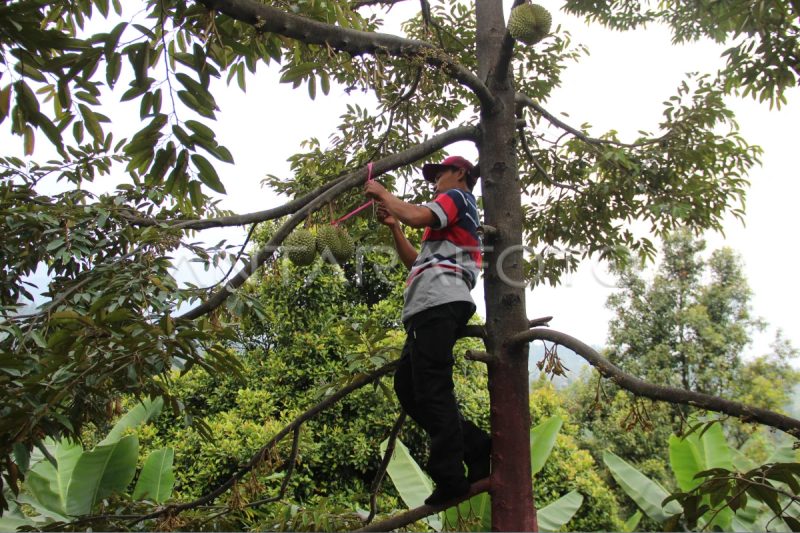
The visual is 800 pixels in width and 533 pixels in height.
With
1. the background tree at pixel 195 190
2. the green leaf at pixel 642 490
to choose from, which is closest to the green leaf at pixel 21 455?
the background tree at pixel 195 190

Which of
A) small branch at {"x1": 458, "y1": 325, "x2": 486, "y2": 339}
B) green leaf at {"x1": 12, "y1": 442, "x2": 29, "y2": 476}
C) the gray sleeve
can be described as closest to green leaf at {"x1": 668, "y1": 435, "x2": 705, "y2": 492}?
small branch at {"x1": 458, "y1": 325, "x2": 486, "y2": 339}

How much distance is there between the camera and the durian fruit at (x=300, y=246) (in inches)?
68.4

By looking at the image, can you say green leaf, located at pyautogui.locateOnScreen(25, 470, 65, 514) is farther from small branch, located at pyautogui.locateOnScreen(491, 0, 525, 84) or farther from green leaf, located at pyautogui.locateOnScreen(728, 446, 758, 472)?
green leaf, located at pyautogui.locateOnScreen(728, 446, 758, 472)

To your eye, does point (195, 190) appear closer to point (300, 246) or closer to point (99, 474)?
point (300, 246)

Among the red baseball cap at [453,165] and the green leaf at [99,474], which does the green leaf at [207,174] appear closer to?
the red baseball cap at [453,165]

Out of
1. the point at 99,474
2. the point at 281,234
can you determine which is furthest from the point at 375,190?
the point at 99,474

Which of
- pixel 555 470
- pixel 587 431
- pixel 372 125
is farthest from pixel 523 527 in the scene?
pixel 587 431

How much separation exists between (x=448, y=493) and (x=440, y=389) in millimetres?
342

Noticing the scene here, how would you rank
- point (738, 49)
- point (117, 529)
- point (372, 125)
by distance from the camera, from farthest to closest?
point (372, 125), point (738, 49), point (117, 529)

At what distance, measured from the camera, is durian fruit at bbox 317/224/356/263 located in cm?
184

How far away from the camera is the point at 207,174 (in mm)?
1683

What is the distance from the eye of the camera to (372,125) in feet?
11.1

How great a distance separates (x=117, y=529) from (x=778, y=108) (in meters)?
4.21

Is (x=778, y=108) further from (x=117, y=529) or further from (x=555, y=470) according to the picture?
(x=117, y=529)
